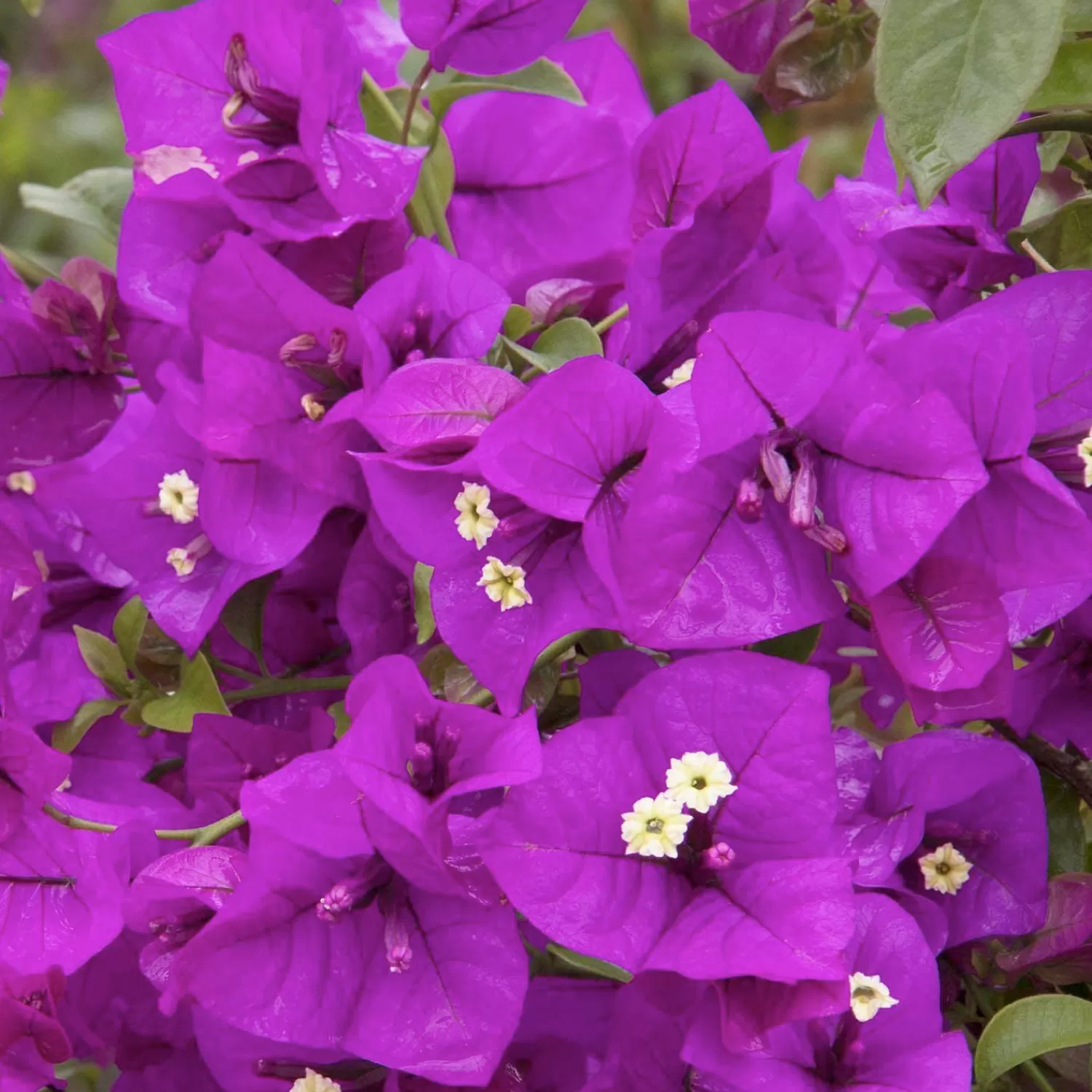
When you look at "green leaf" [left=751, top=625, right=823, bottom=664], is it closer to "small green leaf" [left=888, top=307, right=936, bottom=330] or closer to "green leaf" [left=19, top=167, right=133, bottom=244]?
"small green leaf" [left=888, top=307, right=936, bottom=330]

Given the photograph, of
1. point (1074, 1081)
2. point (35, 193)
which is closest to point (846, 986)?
point (1074, 1081)

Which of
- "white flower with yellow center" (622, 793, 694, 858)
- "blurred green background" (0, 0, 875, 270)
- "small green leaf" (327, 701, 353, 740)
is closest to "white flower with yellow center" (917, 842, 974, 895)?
"white flower with yellow center" (622, 793, 694, 858)

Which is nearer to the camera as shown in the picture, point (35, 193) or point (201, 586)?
point (201, 586)

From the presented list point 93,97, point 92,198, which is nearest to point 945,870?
point 92,198

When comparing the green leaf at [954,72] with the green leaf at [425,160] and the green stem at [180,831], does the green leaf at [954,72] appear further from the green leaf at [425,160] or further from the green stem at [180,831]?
the green stem at [180,831]

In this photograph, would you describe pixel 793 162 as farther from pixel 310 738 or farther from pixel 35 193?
pixel 35 193

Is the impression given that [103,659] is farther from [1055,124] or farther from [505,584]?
[1055,124]
